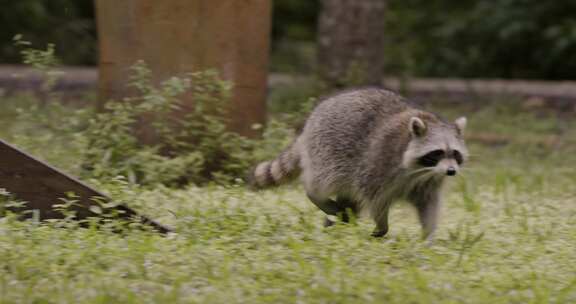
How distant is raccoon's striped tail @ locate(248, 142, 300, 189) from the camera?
19.8 feet

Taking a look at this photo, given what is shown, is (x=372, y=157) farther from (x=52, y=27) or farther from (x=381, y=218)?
(x=52, y=27)

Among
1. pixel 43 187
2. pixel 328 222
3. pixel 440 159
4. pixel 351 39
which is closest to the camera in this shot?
pixel 43 187

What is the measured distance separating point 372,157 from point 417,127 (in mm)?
299

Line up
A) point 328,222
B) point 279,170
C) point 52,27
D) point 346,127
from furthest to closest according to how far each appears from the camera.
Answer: point 52,27, point 279,170, point 346,127, point 328,222

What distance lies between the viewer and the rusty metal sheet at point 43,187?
16.5ft

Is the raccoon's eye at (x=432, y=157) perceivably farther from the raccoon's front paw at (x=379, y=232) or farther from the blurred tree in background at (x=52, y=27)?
the blurred tree in background at (x=52, y=27)

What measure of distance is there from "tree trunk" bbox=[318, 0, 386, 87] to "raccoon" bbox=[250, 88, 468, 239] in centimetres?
452

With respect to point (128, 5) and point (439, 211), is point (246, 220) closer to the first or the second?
point (439, 211)

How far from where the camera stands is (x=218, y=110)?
6852mm

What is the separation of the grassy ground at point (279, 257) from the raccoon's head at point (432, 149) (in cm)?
36

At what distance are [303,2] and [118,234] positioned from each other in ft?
41.7

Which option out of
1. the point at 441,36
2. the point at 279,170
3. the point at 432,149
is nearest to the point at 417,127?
the point at 432,149

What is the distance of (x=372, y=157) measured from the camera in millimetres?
5562

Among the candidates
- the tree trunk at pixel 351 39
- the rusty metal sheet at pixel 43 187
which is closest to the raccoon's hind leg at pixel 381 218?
the rusty metal sheet at pixel 43 187
